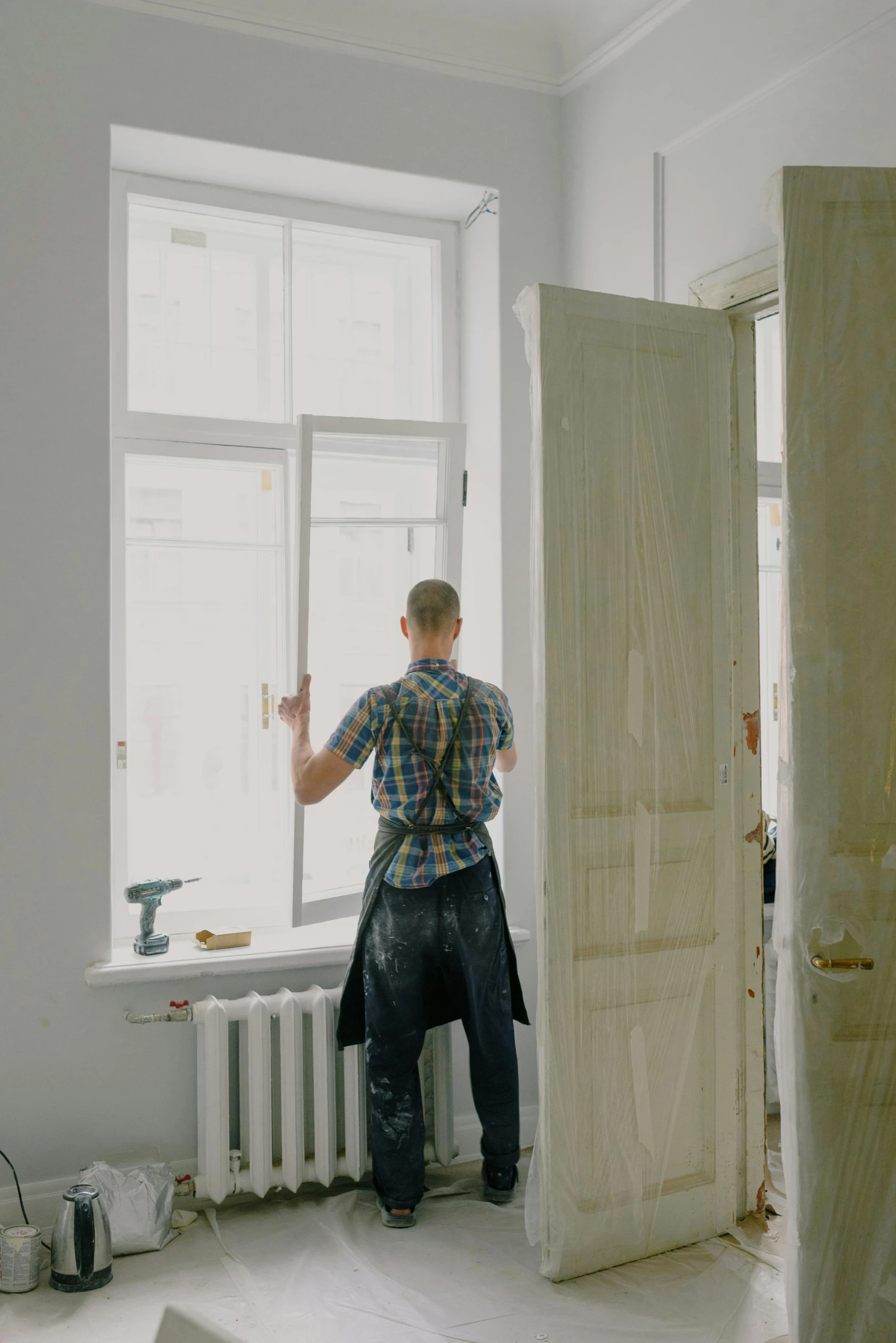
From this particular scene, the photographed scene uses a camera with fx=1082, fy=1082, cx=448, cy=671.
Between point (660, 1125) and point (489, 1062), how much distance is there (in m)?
0.45

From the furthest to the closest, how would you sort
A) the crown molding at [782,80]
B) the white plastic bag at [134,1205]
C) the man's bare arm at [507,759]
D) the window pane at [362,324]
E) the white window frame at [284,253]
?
the window pane at [362,324] < the white window frame at [284,253] < the man's bare arm at [507,759] < the white plastic bag at [134,1205] < the crown molding at [782,80]

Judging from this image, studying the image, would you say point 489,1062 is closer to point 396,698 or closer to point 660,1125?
point 660,1125

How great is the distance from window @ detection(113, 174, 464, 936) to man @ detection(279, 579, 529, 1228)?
11.3 inches

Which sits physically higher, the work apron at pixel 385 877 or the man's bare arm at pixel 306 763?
the man's bare arm at pixel 306 763

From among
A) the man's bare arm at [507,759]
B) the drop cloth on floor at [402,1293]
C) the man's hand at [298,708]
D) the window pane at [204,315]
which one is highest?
the window pane at [204,315]

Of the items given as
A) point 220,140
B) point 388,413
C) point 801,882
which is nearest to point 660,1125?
point 801,882

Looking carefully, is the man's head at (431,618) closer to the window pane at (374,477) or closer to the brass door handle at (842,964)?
the window pane at (374,477)

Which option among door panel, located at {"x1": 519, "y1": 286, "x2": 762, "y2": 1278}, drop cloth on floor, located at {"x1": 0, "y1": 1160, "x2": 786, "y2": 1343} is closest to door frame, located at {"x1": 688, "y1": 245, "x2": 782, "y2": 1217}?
door panel, located at {"x1": 519, "y1": 286, "x2": 762, "y2": 1278}

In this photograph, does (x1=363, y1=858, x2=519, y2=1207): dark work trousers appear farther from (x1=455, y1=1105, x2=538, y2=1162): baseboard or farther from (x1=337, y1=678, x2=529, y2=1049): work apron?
(x1=455, y1=1105, x2=538, y2=1162): baseboard

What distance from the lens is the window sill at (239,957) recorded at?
267 centimetres

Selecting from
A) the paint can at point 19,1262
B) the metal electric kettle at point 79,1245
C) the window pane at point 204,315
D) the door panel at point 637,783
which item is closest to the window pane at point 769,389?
the door panel at point 637,783

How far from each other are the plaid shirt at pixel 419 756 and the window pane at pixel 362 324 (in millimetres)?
1003

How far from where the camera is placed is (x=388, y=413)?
325 centimetres

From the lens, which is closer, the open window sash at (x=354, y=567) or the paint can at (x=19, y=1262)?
the paint can at (x=19, y=1262)
